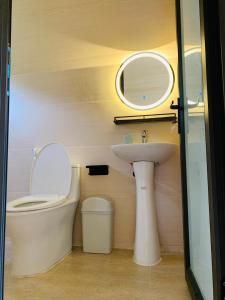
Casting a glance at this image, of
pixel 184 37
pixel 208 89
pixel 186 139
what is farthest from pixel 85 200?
pixel 208 89

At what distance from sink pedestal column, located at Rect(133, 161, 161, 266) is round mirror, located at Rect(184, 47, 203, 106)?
0.68 m

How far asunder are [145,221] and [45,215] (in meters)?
0.71

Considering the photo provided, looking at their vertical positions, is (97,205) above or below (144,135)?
below

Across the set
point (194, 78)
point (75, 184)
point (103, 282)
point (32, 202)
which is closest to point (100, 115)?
point (75, 184)

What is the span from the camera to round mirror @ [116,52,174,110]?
2037mm

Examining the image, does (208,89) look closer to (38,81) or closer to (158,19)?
(158,19)

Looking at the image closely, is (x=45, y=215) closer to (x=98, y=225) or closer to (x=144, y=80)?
(x=98, y=225)

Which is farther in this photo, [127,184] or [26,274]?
[127,184]

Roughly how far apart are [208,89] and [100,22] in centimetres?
163

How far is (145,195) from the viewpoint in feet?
5.74

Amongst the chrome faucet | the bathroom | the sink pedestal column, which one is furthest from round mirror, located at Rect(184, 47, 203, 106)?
the chrome faucet

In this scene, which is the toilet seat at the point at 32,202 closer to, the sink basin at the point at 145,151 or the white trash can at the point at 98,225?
the white trash can at the point at 98,225

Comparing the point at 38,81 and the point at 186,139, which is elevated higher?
the point at 38,81

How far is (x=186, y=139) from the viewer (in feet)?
4.37
